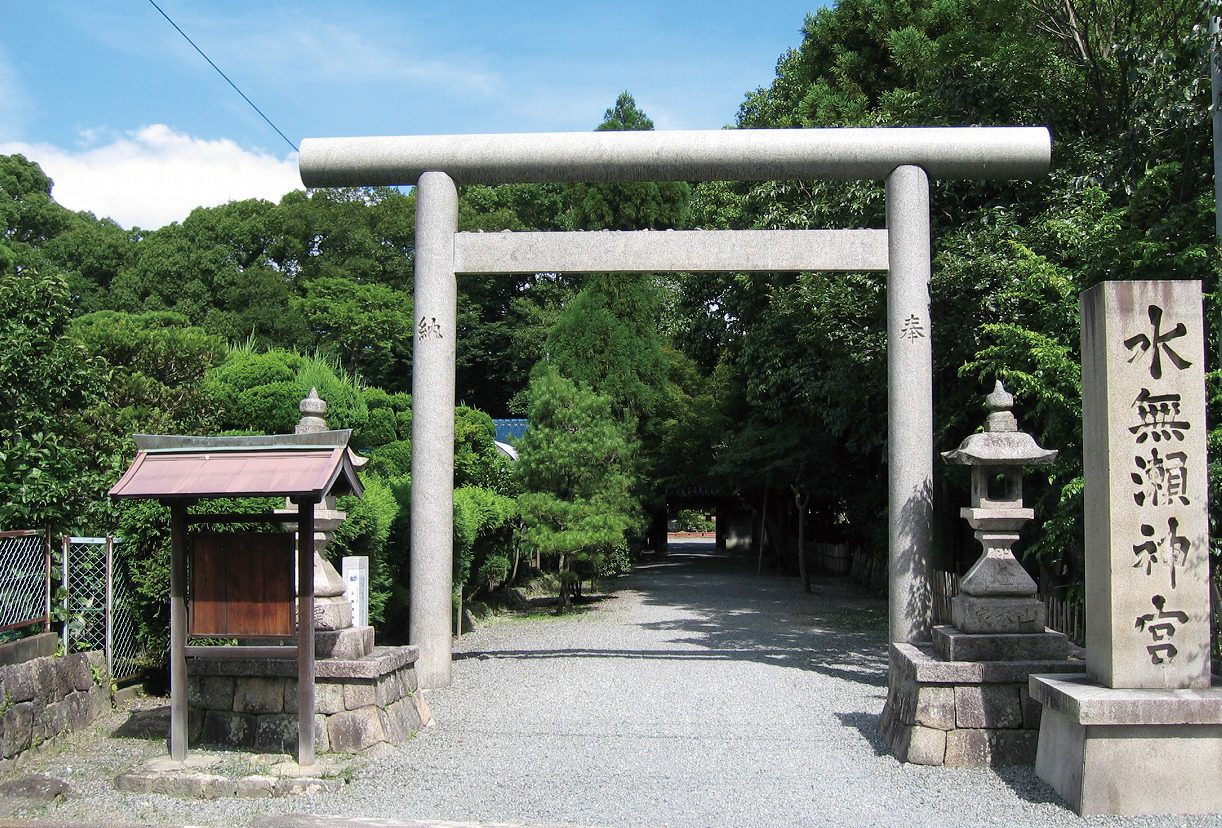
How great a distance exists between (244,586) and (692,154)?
553 cm

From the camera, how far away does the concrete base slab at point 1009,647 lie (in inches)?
265

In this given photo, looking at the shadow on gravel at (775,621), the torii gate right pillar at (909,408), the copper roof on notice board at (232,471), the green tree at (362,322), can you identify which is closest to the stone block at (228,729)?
the copper roof on notice board at (232,471)

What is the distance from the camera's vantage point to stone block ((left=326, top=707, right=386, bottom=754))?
6.66 m

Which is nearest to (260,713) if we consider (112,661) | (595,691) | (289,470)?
(289,470)

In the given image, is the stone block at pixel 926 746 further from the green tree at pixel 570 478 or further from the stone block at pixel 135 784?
the green tree at pixel 570 478

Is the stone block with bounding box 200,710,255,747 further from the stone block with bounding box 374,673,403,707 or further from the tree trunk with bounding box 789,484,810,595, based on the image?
the tree trunk with bounding box 789,484,810,595

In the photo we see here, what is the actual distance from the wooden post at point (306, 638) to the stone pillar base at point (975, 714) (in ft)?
13.0

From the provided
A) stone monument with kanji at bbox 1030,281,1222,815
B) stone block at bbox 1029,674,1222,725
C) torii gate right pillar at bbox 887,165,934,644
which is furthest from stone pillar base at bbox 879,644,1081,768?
torii gate right pillar at bbox 887,165,934,644

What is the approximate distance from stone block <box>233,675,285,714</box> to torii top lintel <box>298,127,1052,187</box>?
4.87m

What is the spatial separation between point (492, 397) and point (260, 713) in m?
30.0

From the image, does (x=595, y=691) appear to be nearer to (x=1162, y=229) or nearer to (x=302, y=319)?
(x=1162, y=229)

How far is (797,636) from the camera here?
1373 cm

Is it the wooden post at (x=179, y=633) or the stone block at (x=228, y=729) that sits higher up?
the wooden post at (x=179, y=633)

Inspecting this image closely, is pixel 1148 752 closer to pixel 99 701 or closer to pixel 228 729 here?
pixel 228 729
